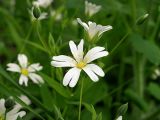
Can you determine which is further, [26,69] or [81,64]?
[26,69]

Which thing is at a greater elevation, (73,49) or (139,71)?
(73,49)

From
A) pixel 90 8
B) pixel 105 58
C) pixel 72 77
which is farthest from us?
pixel 105 58

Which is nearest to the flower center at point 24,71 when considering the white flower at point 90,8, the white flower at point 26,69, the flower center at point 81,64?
the white flower at point 26,69

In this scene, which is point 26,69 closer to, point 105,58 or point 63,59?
point 105,58

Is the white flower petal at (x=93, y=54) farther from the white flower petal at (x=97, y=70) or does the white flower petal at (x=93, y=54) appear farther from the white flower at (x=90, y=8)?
the white flower at (x=90, y=8)

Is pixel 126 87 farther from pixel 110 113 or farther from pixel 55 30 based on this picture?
pixel 55 30

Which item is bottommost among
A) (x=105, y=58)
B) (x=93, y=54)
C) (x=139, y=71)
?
(x=139, y=71)

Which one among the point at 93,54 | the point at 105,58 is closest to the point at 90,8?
the point at 105,58
